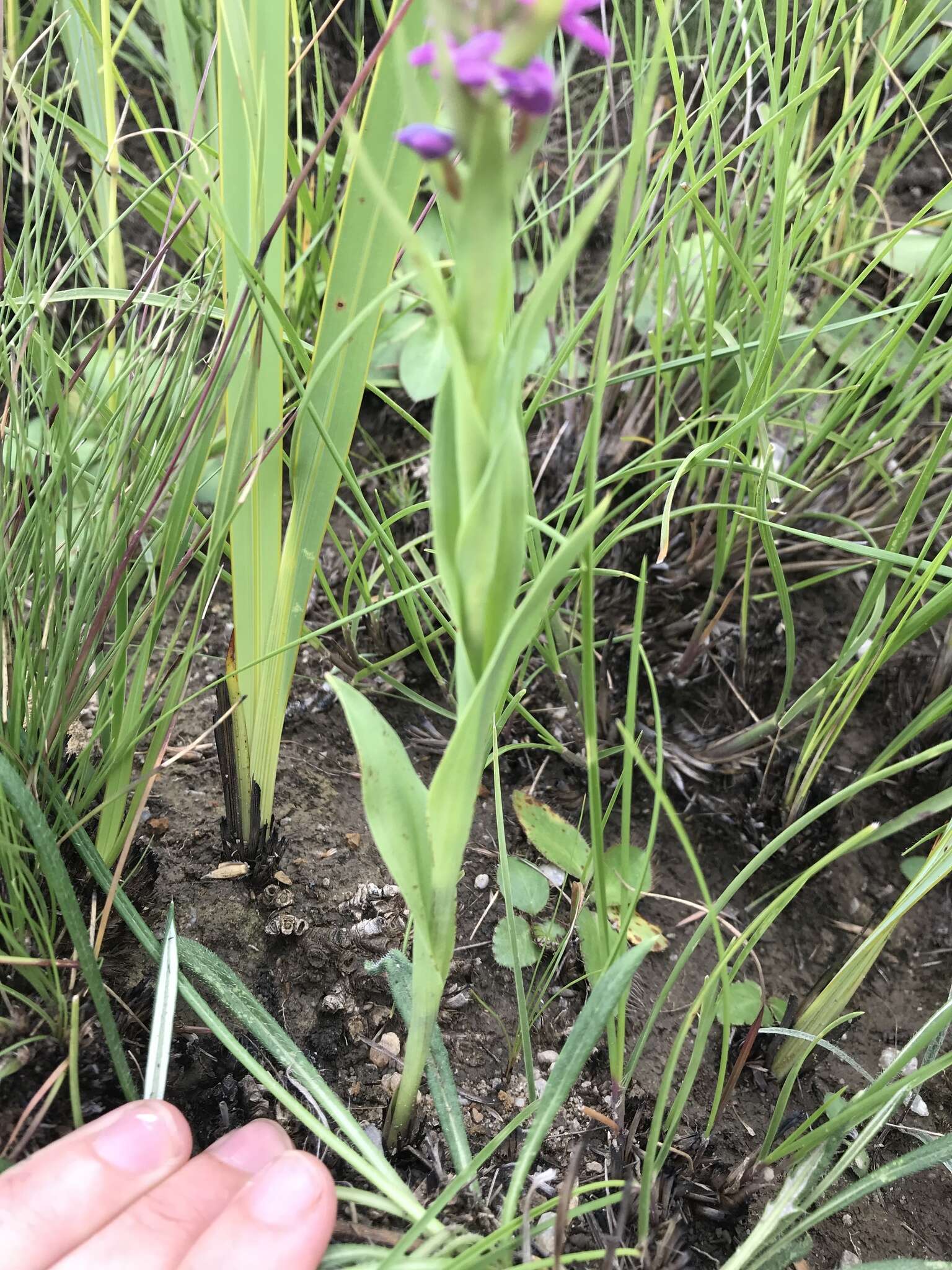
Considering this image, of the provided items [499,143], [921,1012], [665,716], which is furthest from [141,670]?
[921,1012]

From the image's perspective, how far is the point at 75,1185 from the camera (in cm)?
47

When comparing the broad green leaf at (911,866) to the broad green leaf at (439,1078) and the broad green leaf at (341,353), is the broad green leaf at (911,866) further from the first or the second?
the broad green leaf at (341,353)

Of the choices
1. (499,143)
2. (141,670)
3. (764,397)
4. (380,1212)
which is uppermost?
(499,143)

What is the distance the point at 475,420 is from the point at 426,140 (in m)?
0.10

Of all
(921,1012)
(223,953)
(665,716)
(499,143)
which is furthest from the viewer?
(665,716)

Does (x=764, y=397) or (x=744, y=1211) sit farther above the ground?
(x=764, y=397)

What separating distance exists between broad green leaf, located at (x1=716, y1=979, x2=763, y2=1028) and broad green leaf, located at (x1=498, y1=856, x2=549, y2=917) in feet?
0.55

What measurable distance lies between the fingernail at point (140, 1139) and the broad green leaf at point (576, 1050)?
0.21 m

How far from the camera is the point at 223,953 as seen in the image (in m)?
0.67

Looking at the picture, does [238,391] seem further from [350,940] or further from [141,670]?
[350,940]

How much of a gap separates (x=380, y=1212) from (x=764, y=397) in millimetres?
651

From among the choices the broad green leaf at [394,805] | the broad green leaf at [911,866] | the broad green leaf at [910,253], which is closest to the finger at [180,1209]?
the broad green leaf at [394,805]

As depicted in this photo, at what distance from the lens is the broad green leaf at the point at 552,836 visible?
2.45 ft

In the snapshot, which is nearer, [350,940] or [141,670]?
[141,670]
